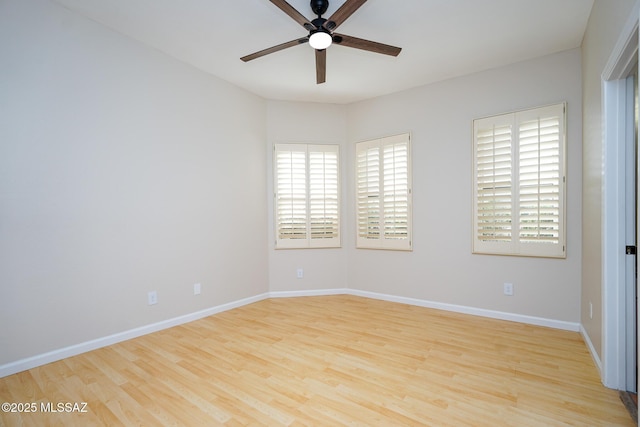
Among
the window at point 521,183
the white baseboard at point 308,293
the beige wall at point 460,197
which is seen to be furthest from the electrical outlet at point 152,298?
the window at point 521,183

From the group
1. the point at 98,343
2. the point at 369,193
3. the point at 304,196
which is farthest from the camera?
the point at 304,196

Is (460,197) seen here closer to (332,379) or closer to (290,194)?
(290,194)

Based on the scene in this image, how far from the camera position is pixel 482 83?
356cm

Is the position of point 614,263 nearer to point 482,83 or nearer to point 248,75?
point 482,83

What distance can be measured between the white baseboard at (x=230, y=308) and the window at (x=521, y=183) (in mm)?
687

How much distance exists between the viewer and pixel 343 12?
216 cm

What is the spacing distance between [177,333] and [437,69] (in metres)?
3.93

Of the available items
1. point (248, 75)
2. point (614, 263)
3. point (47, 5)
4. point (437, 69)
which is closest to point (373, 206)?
point (437, 69)

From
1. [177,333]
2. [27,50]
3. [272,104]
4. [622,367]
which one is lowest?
[177,333]

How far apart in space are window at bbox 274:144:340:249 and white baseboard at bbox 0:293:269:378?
4.12 ft

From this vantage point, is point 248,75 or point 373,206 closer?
point 248,75

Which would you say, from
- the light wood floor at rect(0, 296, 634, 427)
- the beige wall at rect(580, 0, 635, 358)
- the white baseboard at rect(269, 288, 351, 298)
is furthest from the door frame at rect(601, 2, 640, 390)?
the white baseboard at rect(269, 288, 351, 298)

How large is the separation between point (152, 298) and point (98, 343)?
0.56 m

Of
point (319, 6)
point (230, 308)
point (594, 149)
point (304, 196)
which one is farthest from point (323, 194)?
point (594, 149)
